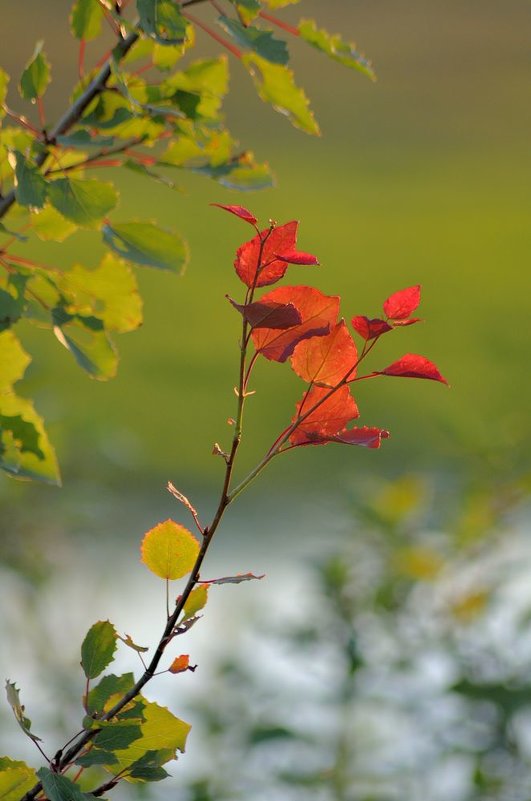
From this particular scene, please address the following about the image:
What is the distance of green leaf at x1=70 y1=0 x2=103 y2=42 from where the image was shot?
0.53 meters

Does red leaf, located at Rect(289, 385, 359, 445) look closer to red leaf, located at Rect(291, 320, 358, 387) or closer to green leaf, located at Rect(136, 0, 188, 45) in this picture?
red leaf, located at Rect(291, 320, 358, 387)

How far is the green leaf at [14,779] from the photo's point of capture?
411 mm

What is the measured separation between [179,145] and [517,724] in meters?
0.86

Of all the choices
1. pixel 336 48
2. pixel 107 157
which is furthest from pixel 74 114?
pixel 336 48

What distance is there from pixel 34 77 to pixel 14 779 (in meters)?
0.32

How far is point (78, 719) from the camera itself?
153cm

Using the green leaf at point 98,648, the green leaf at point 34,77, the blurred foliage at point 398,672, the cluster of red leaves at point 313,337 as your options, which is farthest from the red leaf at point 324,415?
the blurred foliage at point 398,672

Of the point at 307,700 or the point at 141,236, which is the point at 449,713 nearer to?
the point at 307,700

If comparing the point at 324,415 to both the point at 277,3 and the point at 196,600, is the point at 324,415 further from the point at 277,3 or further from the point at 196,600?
the point at 277,3

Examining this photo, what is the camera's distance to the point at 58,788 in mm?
374

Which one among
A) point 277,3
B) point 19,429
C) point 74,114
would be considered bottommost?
point 19,429

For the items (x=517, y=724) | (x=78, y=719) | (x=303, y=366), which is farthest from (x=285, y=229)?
(x=78, y=719)

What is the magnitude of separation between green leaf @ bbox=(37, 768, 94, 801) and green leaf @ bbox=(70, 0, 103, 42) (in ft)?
1.19

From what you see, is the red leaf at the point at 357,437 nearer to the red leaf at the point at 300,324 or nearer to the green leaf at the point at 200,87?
the red leaf at the point at 300,324
